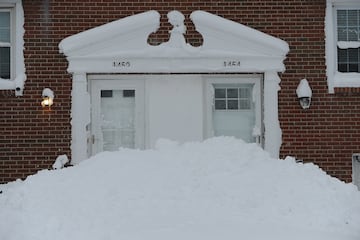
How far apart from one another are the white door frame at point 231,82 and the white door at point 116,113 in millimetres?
1180

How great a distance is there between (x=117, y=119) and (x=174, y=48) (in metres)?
1.65

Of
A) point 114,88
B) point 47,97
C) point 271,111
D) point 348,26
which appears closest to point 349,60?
point 348,26

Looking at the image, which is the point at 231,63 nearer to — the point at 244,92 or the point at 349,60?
the point at 244,92

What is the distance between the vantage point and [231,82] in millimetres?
10070

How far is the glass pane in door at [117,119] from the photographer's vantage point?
32.8 feet

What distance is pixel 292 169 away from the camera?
7785 mm

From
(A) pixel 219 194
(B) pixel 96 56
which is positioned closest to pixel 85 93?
(B) pixel 96 56

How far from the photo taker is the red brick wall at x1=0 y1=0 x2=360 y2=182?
9.84 meters

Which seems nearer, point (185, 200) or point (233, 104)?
point (185, 200)

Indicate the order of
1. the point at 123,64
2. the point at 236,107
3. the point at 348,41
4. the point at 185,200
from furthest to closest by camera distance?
1. the point at 348,41
2. the point at 236,107
3. the point at 123,64
4. the point at 185,200

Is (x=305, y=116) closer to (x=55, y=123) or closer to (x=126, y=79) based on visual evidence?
(x=126, y=79)

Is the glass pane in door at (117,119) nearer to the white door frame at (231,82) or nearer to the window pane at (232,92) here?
the white door frame at (231,82)

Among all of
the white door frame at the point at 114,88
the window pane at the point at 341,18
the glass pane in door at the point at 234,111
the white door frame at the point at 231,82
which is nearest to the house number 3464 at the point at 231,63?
the white door frame at the point at 231,82

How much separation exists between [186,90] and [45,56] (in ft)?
8.55
